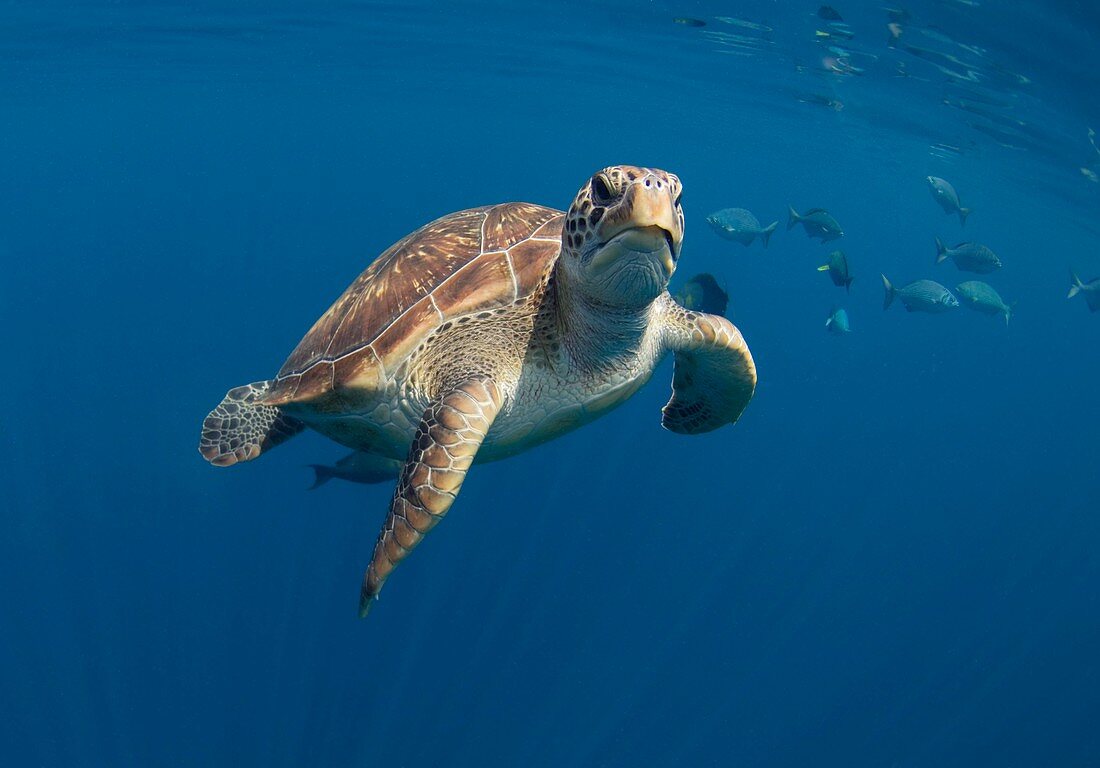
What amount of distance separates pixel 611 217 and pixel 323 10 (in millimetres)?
16755

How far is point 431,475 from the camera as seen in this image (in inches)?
114

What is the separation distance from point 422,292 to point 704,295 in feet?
11.8

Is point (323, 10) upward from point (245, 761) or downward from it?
upward

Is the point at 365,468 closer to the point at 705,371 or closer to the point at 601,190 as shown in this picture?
the point at 705,371

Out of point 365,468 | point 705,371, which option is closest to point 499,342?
point 705,371

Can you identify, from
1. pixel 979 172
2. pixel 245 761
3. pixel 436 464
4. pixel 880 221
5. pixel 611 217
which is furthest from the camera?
pixel 880 221

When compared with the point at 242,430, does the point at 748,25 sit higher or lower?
higher

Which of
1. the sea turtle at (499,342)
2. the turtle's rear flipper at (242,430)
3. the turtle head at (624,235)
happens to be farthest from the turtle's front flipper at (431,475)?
the turtle's rear flipper at (242,430)

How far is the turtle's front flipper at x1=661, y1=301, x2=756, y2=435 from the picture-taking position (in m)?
3.85

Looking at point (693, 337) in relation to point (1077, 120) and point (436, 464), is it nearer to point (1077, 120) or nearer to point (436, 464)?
→ point (436, 464)

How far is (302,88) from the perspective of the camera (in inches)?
1184

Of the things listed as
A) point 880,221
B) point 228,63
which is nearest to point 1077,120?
point 228,63

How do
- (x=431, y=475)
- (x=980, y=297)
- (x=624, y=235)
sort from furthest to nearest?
(x=980, y=297) → (x=431, y=475) → (x=624, y=235)

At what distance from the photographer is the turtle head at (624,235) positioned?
2.53 meters
